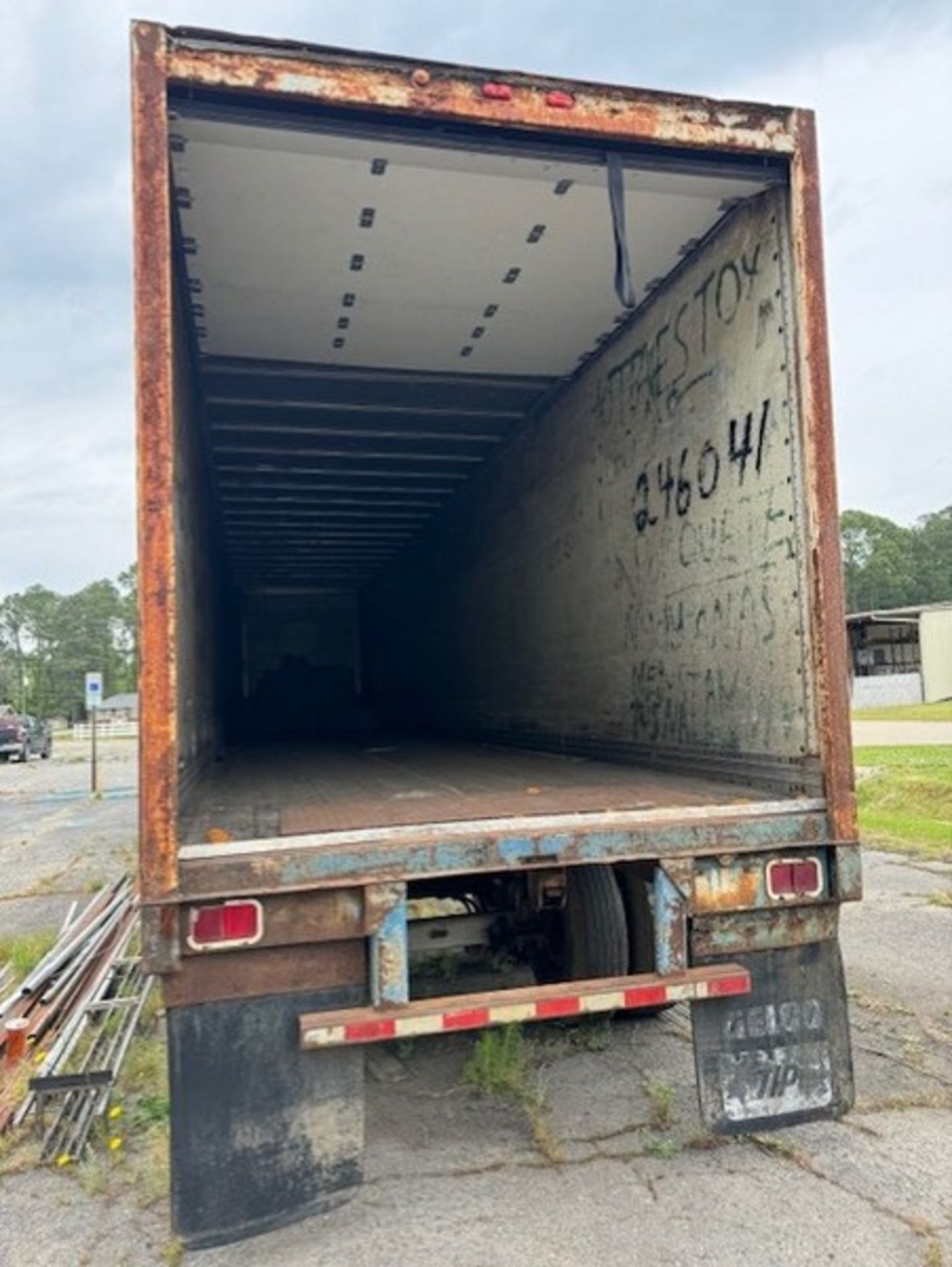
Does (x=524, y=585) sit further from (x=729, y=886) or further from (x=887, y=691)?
(x=887, y=691)

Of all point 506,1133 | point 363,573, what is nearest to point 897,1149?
point 506,1133

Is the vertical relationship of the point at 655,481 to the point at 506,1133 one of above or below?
above

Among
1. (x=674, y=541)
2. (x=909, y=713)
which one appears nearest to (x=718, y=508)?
(x=674, y=541)

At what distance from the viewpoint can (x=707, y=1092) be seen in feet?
10.2

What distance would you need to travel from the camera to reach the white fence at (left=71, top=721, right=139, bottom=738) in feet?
147

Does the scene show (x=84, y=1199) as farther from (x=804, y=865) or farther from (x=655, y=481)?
(x=655, y=481)

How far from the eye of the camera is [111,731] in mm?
48094

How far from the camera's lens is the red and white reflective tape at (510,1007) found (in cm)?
273

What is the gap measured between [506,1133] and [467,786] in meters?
1.52

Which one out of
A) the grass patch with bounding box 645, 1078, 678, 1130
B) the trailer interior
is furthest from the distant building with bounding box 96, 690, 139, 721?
the grass patch with bounding box 645, 1078, 678, 1130

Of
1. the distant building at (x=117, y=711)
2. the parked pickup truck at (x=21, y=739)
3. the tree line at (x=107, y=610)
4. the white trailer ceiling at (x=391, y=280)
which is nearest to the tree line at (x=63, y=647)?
the tree line at (x=107, y=610)

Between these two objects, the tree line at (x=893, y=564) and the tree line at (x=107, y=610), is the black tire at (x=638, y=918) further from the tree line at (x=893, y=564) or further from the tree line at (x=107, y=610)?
the tree line at (x=893, y=564)

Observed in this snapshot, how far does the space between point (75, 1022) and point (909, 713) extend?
32393mm

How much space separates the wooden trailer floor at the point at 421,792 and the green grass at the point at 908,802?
415 cm
